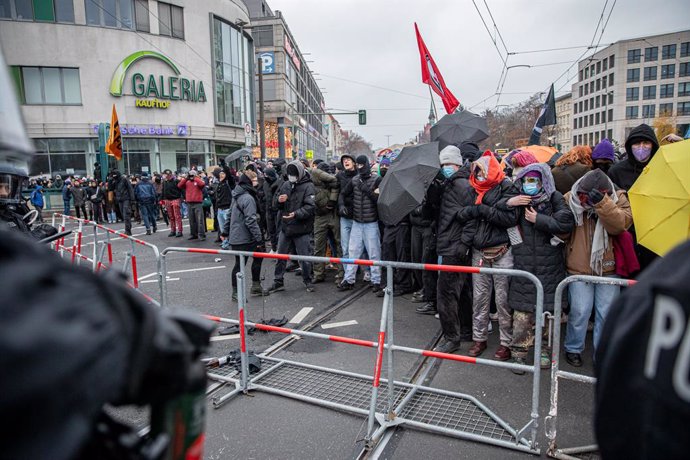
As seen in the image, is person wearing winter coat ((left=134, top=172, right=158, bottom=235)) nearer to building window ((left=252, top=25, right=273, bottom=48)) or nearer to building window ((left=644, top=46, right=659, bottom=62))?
building window ((left=252, top=25, right=273, bottom=48))

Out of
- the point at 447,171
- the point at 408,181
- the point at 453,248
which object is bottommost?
the point at 453,248

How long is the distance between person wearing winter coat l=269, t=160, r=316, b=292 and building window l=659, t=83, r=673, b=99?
345 feet

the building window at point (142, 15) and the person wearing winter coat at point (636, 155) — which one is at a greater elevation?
the building window at point (142, 15)

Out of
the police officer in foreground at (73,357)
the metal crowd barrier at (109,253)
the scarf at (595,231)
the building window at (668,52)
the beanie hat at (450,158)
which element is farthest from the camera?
the building window at (668,52)

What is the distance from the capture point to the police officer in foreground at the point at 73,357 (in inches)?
31.6

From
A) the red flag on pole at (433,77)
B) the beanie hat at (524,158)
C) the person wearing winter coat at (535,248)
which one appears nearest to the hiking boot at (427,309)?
the person wearing winter coat at (535,248)

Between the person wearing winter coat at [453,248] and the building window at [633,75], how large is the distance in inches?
4083

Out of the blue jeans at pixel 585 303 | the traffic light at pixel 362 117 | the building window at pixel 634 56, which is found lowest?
the blue jeans at pixel 585 303

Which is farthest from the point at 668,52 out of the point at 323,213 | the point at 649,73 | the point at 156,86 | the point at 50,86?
the point at 323,213

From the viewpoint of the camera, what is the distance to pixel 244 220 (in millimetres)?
7438

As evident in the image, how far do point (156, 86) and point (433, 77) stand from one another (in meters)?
24.2

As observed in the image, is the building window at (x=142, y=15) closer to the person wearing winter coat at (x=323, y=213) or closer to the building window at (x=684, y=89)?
the person wearing winter coat at (x=323, y=213)

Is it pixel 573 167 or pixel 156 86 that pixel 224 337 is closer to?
pixel 573 167

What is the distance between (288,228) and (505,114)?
2186 inches
